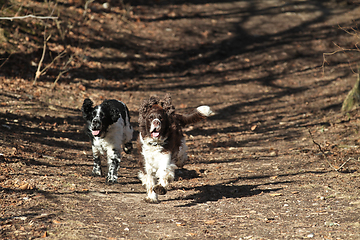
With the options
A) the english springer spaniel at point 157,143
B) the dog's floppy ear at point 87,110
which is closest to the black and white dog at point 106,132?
the dog's floppy ear at point 87,110

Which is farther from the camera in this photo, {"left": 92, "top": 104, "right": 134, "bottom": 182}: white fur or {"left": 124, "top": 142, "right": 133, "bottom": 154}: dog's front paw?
{"left": 124, "top": 142, "right": 133, "bottom": 154}: dog's front paw

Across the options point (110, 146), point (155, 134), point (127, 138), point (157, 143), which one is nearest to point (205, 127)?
point (127, 138)

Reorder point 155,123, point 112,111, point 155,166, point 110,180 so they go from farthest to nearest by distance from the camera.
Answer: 1. point 112,111
2. point 110,180
3. point 155,166
4. point 155,123

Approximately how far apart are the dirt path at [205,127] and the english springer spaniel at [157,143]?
1.41 ft

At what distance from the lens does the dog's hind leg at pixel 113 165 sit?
761 centimetres

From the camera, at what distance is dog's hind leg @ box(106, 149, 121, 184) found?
7.61 metres

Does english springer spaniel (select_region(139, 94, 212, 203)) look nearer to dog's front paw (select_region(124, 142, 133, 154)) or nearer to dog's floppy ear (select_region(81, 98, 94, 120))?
dog's floppy ear (select_region(81, 98, 94, 120))

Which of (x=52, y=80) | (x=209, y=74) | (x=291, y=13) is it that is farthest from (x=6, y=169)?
(x=291, y=13)

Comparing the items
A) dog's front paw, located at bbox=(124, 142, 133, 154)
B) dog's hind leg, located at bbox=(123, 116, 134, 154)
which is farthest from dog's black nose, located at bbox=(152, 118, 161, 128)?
dog's front paw, located at bbox=(124, 142, 133, 154)

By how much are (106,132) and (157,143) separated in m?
1.83

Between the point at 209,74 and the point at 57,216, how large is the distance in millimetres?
13549

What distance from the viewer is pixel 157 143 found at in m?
6.45

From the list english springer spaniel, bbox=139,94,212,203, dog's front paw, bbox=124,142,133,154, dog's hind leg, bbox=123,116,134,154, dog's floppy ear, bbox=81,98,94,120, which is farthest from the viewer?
dog's front paw, bbox=124,142,133,154

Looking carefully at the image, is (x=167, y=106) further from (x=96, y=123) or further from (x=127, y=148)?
(x=127, y=148)
